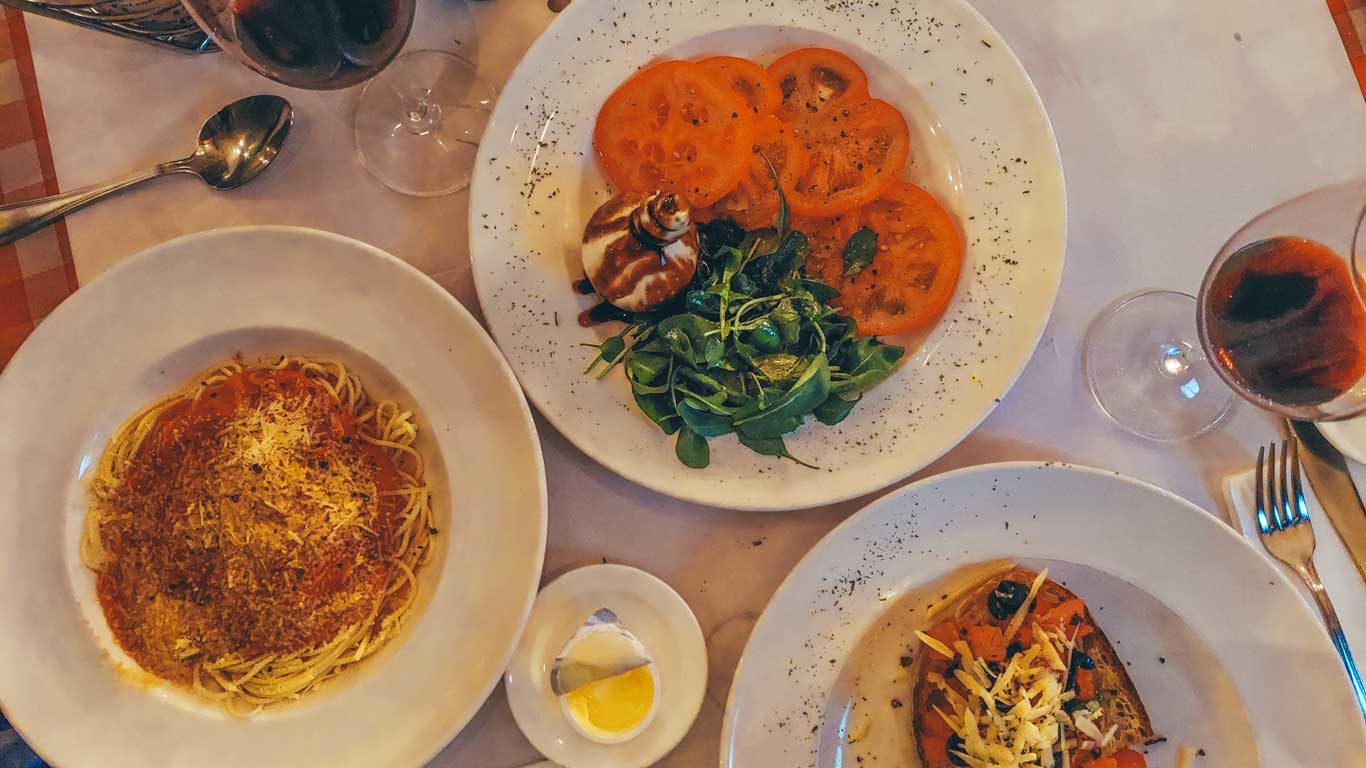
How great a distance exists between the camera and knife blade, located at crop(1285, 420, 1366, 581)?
227cm

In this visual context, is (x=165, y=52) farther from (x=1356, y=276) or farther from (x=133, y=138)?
(x=1356, y=276)

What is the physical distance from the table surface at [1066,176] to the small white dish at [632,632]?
115 millimetres

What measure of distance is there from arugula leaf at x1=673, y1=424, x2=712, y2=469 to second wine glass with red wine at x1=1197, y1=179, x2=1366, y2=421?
122 cm

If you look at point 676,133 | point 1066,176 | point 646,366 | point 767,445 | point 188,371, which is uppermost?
point 1066,176

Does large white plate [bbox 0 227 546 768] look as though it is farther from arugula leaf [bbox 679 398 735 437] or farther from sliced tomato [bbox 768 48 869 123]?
sliced tomato [bbox 768 48 869 123]

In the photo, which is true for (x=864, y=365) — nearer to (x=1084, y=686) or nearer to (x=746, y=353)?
(x=746, y=353)

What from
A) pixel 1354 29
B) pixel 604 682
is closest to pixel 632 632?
pixel 604 682

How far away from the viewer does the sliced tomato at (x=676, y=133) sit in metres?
2.12

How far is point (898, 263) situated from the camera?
222 cm

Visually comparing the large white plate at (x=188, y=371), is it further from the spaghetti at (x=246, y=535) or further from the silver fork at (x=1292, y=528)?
the silver fork at (x=1292, y=528)

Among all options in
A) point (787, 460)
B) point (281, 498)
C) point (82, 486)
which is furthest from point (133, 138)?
point (787, 460)

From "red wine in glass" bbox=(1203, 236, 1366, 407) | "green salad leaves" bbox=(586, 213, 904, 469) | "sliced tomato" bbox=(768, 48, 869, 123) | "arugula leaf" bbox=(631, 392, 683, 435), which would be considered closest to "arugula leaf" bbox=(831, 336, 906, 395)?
"green salad leaves" bbox=(586, 213, 904, 469)

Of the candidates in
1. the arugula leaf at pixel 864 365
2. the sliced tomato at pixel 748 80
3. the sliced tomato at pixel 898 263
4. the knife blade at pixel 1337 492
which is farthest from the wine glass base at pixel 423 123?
the knife blade at pixel 1337 492

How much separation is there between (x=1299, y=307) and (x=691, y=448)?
1.41 m
